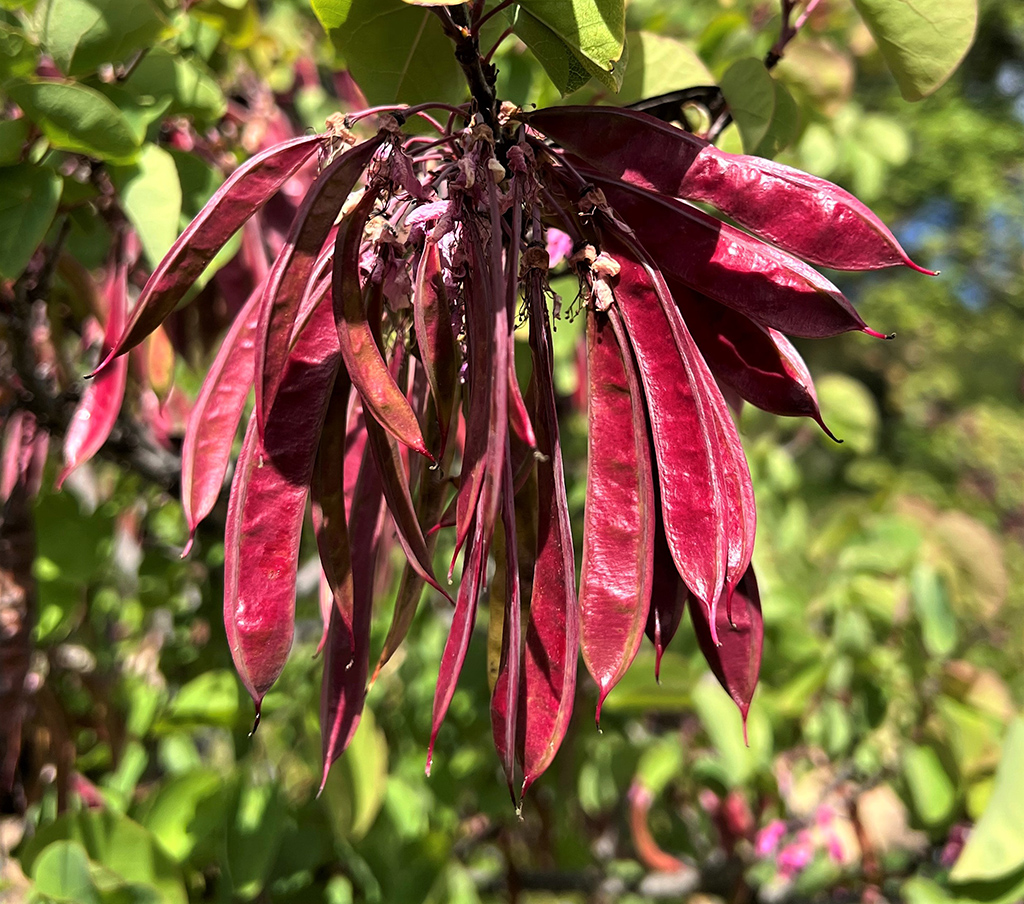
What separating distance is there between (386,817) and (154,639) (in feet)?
3.44

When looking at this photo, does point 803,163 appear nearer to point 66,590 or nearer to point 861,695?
point 861,695

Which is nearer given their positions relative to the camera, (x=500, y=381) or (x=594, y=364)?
(x=500, y=381)

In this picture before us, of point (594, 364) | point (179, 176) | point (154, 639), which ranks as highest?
point (594, 364)

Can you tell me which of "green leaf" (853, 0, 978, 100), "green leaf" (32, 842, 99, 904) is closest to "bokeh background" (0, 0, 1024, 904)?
"green leaf" (32, 842, 99, 904)

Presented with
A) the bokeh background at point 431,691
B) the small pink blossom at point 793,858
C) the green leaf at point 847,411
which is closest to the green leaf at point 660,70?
the bokeh background at point 431,691

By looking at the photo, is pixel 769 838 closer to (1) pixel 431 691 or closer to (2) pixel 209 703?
(1) pixel 431 691

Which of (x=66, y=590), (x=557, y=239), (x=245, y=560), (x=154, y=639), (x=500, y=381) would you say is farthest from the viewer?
(x=154, y=639)

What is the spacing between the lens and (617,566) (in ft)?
1.86

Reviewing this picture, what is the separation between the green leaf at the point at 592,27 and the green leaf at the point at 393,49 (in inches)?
5.1

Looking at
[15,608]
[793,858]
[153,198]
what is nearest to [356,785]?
[15,608]

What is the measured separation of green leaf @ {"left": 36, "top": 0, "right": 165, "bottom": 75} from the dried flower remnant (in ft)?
1.19

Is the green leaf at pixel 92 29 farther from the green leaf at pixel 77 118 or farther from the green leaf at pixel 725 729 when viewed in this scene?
the green leaf at pixel 725 729

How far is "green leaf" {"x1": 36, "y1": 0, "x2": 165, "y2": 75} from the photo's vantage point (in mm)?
794

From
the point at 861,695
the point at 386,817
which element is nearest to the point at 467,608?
the point at 386,817
